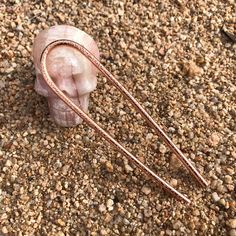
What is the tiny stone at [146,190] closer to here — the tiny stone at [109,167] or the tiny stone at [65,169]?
the tiny stone at [109,167]

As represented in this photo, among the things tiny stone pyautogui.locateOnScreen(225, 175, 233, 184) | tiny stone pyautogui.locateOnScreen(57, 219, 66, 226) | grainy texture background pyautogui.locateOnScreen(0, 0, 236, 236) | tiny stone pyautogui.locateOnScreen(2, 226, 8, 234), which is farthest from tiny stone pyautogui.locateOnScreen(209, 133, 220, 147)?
tiny stone pyautogui.locateOnScreen(2, 226, 8, 234)

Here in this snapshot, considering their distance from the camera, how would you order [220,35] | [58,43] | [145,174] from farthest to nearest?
[220,35] < [145,174] < [58,43]

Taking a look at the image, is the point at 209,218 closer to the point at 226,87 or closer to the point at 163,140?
the point at 163,140

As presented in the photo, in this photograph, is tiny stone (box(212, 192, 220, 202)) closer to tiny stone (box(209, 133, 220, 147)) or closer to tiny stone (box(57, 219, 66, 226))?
tiny stone (box(209, 133, 220, 147))

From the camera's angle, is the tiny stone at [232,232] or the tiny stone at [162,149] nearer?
the tiny stone at [232,232]

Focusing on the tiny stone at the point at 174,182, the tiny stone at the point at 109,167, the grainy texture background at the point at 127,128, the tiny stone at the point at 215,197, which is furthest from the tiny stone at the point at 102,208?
the tiny stone at the point at 215,197

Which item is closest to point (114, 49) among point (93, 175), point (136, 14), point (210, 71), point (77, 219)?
point (136, 14)
